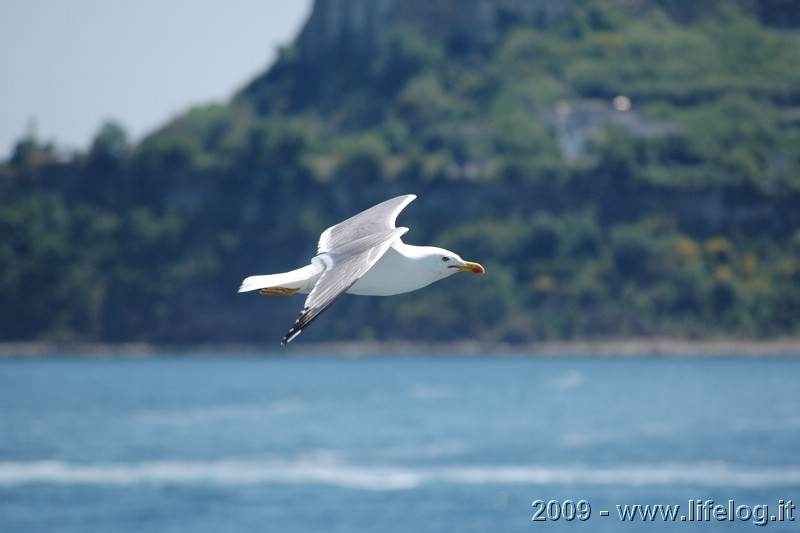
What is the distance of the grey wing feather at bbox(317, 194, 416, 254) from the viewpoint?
17781mm

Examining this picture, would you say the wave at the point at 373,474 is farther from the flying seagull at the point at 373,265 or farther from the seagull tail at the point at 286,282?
the seagull tail at the point at 286,282

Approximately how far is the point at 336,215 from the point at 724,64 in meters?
42.0

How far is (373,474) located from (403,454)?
7119mm

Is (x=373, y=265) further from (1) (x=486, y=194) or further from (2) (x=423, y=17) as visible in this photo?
(2) (x=423, y=17)

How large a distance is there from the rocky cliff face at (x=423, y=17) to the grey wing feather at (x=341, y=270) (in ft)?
476

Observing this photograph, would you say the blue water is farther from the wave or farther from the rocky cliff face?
the rocky cliff face

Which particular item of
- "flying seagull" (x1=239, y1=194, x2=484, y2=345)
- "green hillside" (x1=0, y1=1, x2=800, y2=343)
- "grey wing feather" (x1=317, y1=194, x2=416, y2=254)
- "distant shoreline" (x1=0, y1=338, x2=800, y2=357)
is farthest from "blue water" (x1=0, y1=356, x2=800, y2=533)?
"flying seagull" (x1=239, y1=194, x2=484, y2=345)

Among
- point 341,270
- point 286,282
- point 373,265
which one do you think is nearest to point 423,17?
point 286,282


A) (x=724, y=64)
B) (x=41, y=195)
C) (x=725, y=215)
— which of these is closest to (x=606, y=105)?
(x=724, y=64)

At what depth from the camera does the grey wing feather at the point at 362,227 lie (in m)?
17.8

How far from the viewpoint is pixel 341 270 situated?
16.3 m

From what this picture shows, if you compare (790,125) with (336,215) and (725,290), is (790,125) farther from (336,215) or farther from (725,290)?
(336,215)

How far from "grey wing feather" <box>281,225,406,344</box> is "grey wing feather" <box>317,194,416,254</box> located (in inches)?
7.7

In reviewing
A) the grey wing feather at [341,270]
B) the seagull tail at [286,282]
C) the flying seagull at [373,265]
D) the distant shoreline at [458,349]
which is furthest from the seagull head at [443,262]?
the distant shoreline at [458,349]
